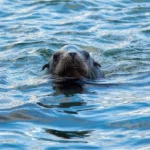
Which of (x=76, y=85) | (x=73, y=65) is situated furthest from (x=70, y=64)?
(x=76, y=85)

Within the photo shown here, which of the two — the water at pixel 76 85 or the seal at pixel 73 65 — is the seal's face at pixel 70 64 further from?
the water at pixel 76 85

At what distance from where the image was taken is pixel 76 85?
9.65 meters

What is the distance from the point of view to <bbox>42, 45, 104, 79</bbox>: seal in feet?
32.0

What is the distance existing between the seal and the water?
25 centimetres

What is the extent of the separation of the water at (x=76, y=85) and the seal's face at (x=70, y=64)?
0.31 meters

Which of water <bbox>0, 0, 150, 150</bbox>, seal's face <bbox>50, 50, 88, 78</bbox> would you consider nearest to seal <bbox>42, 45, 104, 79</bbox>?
seal's face <bbox>50, 50, 88, 78</bbox>

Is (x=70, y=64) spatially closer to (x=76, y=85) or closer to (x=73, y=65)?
(x=73, y=65)

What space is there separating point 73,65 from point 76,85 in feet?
1.09

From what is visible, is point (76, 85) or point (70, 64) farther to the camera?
point (70, 64)

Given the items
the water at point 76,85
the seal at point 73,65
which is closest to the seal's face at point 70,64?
the seal at point 73,65

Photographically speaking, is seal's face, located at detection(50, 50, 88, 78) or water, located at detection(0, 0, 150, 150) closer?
water, located at detection(0, 0, 150, 150)

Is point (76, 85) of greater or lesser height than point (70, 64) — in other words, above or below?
below

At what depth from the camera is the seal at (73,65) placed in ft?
32.0

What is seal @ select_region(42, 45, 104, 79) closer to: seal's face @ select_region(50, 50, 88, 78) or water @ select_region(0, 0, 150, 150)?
seal's face @ select_region(50, 50, 88, 78)
